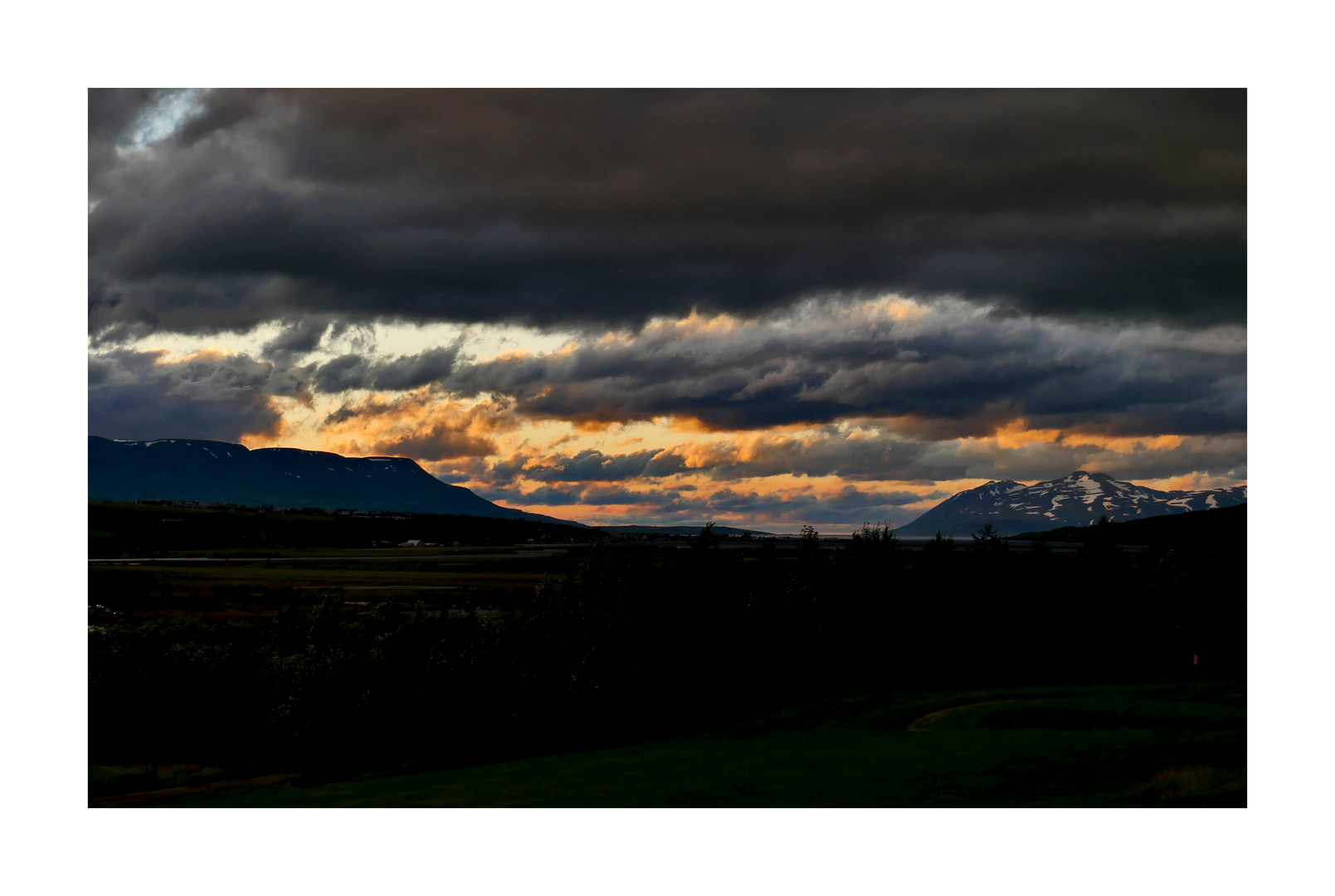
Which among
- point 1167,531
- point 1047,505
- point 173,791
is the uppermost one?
point 1047,505

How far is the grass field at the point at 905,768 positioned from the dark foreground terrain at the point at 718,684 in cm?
17

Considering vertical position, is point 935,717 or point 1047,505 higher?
point 1047,505

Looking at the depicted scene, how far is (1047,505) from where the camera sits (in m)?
73.0

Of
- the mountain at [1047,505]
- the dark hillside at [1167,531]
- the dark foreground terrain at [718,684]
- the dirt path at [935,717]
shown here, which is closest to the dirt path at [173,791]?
the dark foreground terrain at [718,684]

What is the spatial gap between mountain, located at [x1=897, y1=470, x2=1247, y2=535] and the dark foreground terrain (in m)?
2.41

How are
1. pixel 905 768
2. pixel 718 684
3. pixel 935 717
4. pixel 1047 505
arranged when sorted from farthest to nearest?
1. pixel 1047 505
2. pixel 718 684
3. pixel 935 717
4. pixel 905 768

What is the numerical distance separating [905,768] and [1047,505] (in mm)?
47020

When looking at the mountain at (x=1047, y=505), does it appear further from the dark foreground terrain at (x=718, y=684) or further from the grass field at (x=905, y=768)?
the grass field at (x=905, y=768)

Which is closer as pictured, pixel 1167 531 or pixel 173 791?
pixel 173 791

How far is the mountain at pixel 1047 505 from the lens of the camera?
2314 inches

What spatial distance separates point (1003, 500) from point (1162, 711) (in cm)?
3131

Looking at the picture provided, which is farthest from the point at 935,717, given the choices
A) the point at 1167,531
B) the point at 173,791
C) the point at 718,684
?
the point at 173,791

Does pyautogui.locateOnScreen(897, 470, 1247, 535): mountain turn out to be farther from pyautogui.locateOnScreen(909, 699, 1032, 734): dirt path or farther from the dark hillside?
pyautogui.locateOnScreen(909, 699, 1032, 734): dirt path

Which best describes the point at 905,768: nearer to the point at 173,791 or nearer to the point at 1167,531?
the point at 173,791
